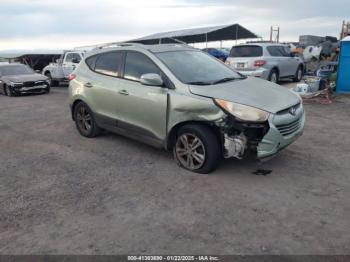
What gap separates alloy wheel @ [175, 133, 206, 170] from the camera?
15.2ft

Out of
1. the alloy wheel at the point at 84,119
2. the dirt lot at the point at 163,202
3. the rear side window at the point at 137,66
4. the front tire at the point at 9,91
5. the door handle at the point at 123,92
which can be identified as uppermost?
the rear side window at the point at 137,66

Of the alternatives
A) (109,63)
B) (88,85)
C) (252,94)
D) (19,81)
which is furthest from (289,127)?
(19,81)

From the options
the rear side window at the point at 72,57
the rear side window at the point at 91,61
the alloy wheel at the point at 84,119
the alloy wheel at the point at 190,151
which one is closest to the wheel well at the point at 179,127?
the alloy wheel at the point at 190,151

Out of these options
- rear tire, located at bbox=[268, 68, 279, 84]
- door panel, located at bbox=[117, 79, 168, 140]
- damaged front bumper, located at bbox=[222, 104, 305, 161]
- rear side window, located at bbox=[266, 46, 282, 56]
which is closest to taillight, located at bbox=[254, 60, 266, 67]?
rear tire, located at bbox=[268, 68, 279, 84]

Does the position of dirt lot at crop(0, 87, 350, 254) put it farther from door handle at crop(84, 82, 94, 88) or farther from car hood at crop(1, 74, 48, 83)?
car hood at crop(1, 74, 48, 83)

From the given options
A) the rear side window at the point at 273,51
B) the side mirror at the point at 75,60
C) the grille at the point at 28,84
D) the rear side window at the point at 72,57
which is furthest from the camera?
the rear side window at the point at 72,57

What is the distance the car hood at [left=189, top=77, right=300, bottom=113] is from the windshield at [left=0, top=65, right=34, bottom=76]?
508 inches

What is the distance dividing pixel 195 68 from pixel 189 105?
93 centimetres

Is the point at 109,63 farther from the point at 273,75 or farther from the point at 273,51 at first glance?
the point at 273,51

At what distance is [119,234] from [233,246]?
111 centimetres

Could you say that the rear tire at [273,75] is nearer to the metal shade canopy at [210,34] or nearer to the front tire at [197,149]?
the front tire at [197,149]

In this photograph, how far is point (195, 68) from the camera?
17.2ft

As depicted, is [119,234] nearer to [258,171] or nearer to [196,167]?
[196,167]

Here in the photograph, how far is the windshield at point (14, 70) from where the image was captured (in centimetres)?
1507
